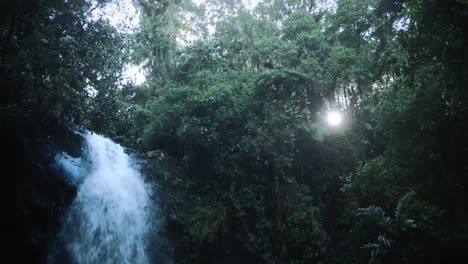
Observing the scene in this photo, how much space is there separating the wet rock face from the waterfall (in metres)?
0.52

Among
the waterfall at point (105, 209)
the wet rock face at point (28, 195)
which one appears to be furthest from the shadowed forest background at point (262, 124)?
the waterfall at point (105, 209)

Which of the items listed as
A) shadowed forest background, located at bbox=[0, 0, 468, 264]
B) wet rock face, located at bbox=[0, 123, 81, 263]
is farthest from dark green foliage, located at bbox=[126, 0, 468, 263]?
wet rock face, located at bbox=[0, 123, 81, 263]

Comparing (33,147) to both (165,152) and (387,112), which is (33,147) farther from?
(387,112)

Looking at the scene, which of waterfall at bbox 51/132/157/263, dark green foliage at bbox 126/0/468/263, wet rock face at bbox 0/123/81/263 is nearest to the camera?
wet rock face at bbox 0/123/81/263

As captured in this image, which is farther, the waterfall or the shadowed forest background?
the waterfall

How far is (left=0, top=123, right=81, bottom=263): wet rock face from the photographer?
8.54 metres

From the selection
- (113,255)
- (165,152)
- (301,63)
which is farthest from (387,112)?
(113,255)

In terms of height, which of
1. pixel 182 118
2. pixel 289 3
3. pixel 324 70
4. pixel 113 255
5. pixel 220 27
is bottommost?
pixel 113 255

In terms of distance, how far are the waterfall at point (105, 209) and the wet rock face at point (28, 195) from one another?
0.52 m

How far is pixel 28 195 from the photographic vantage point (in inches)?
351

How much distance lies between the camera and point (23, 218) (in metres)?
8.55

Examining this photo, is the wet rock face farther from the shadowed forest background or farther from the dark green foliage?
the dark green foliage

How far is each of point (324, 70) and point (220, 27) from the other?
7.49 m

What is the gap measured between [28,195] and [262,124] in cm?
847
